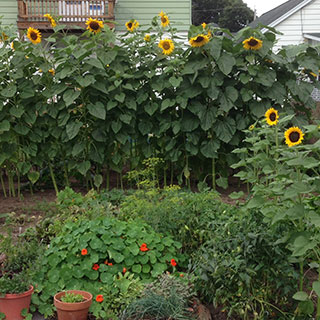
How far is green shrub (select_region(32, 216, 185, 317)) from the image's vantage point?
3082mm

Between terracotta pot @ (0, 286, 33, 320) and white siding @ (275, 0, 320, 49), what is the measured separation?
42.2 ft

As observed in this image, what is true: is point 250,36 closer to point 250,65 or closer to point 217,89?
point 250,65

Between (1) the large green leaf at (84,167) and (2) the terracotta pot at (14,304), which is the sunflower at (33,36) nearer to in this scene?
(1) the large green leaf at (84,167)

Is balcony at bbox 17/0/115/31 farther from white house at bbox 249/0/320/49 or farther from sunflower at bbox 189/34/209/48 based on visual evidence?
sunflower at bbox 189/34/209/48

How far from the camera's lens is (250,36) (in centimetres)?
515

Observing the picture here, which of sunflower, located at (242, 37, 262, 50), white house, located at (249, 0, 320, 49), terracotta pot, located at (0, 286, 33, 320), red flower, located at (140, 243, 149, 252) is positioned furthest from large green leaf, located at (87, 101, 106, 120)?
white house, located at (249, 0, 320, 49)

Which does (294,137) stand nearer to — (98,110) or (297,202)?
(297,202)

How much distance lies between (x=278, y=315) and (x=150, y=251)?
0.85m

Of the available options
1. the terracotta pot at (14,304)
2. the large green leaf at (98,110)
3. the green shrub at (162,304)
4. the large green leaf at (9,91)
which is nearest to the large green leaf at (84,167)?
the large green leaf at (98,110)

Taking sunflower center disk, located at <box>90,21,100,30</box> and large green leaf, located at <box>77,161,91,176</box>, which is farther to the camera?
large green leaf, located at <box>77,161,91,176</box>

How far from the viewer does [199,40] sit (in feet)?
16.5

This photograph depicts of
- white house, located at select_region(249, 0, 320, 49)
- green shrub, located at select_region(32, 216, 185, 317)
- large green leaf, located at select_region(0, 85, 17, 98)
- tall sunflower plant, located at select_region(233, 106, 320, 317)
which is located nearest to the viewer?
tall sunflower plant, located at select_region(233, 106, 320, 317)

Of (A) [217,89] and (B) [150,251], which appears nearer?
(B) [150,251]

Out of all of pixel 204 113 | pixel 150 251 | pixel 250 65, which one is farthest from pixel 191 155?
pixel 150 251
